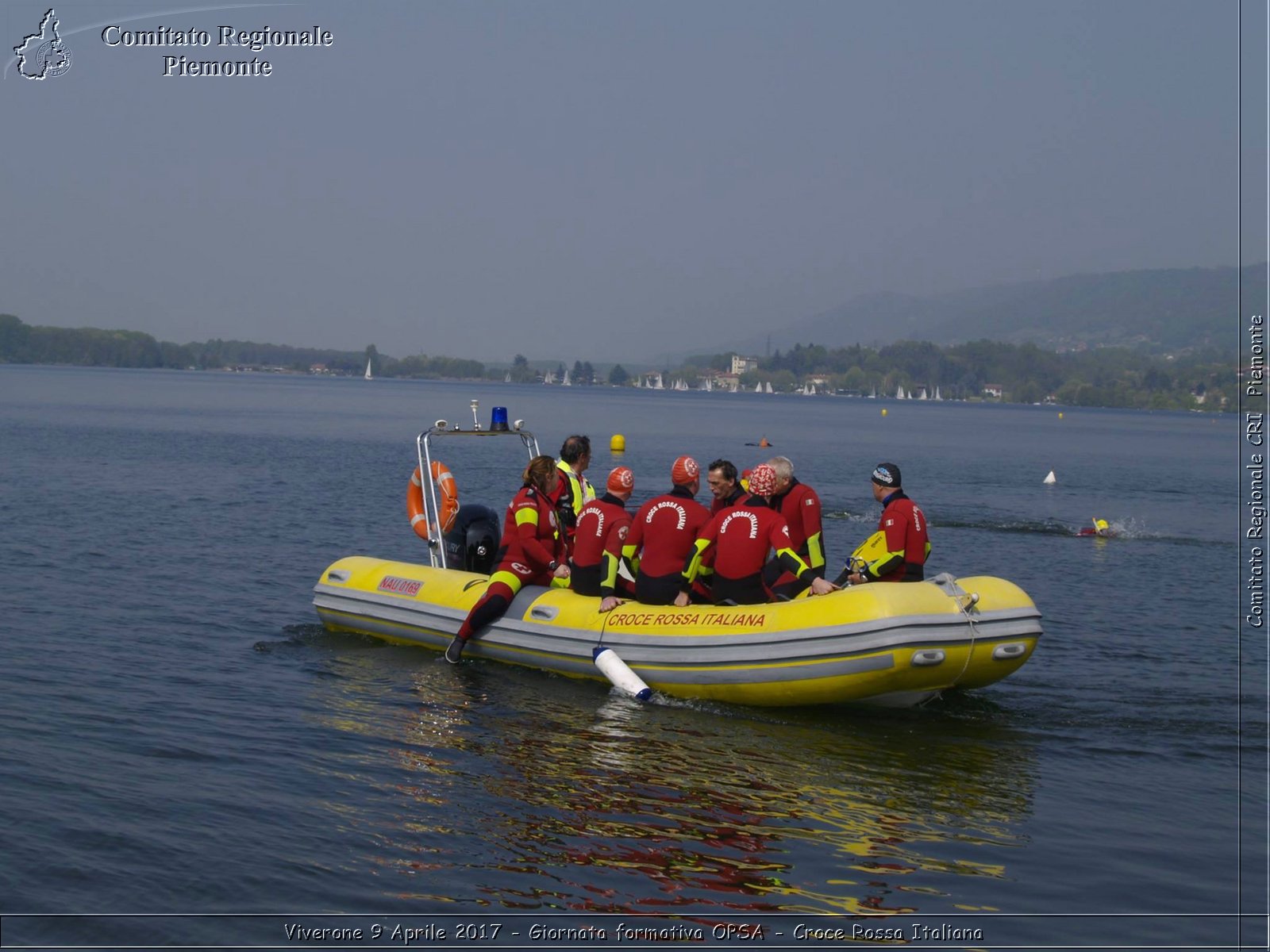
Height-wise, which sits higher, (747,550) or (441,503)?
(441,503)

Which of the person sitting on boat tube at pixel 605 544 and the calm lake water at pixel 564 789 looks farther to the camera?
the person sitting on boat tube at pixel 605 544

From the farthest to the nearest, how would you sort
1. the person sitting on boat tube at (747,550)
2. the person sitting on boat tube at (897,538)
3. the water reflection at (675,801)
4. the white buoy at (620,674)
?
the person sitting on boat tube at (897,538) → the white buoy at (620,674) → the person sitting on boat tube at (747,550) → the water reflection at (675,801)

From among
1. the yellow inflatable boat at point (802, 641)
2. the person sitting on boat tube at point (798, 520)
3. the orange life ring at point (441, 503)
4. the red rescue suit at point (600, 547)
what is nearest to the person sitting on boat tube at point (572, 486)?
the red rescue suit at point (600, 547)

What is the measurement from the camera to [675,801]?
7848mm

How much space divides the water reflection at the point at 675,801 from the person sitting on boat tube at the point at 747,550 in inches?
36.3

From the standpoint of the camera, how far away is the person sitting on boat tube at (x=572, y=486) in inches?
434

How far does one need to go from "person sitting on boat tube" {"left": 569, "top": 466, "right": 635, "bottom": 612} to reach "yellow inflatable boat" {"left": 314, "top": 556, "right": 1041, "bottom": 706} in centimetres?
14

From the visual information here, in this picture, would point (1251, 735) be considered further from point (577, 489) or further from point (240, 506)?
point (240, 506)

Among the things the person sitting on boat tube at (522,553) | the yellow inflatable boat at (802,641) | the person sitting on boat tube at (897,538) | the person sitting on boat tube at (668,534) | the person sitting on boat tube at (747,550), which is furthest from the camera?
the person sitting on boat tube at (522,553)

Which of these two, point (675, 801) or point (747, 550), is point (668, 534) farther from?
point (675, 801)

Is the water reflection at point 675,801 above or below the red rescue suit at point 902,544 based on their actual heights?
below

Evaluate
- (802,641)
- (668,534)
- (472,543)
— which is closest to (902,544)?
(802,641)

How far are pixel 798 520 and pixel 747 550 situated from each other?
850 mm

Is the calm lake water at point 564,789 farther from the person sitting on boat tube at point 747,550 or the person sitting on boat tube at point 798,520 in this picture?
the person sitting on boat tube at point 798,520
